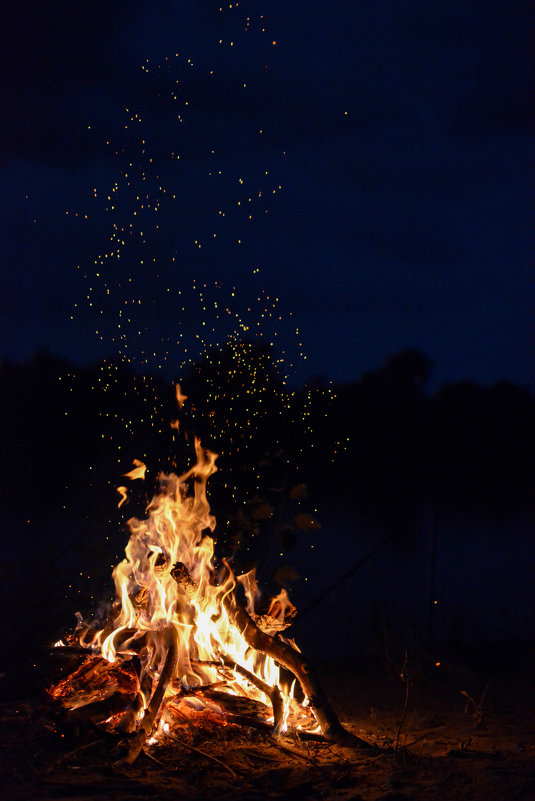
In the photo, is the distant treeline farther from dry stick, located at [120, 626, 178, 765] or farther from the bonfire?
dry stick, located at [120, 626, 178, 765]

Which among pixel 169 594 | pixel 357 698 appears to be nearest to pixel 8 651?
pixel 169 594

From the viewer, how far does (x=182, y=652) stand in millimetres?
4492

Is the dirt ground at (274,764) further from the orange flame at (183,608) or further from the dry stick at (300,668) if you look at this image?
the orange flame at (183,608)

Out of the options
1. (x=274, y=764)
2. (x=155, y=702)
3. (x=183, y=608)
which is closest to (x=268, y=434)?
(x=183, y=608)

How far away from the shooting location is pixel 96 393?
18422 millimetres

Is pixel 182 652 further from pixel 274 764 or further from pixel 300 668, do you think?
pixel 274 764

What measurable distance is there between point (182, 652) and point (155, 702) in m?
0.41

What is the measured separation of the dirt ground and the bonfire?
129mm

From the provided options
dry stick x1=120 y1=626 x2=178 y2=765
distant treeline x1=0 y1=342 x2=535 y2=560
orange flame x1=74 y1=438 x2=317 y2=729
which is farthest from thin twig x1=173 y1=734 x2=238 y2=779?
distant treeline x1=0 y1=342 x2=535 y2=560

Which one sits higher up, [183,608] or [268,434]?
[268,434]

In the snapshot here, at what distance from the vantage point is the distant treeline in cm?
809

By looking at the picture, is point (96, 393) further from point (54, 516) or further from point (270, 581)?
point (270, 581)

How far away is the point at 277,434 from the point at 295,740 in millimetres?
4604

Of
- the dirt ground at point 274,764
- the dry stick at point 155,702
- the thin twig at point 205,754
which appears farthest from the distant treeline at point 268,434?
the thin twig at point 205,754
